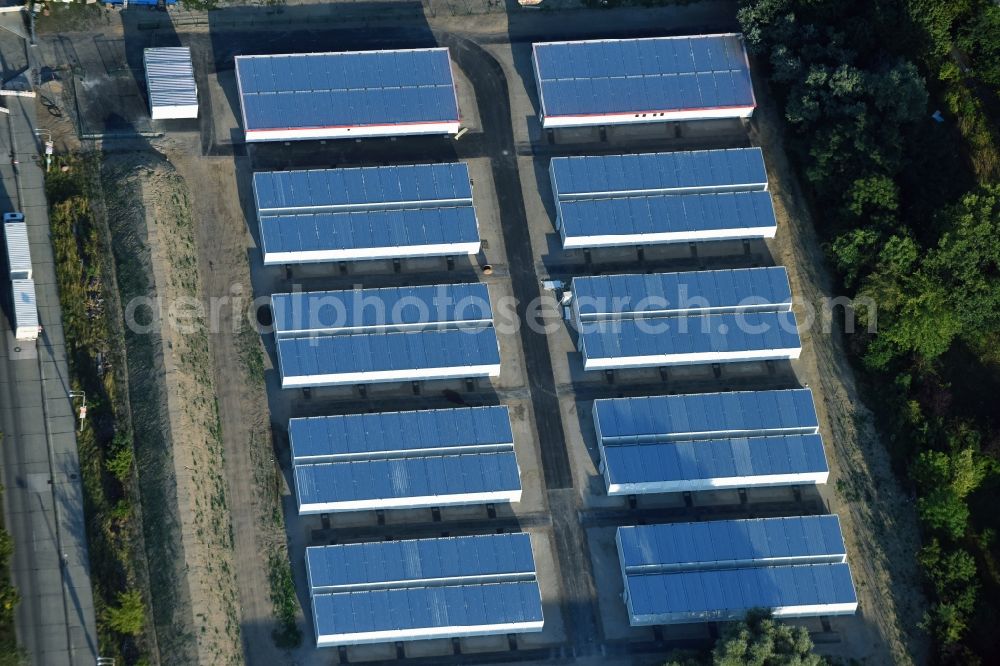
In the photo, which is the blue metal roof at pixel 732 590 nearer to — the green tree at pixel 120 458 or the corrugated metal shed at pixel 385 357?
the corrugated metal shed at pixel 385 357

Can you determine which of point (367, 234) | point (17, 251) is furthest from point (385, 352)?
point (17, 251)

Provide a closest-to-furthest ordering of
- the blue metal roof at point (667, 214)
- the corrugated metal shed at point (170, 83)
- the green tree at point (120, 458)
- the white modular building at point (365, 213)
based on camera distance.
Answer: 1. the green tree at point (120, 458)
2. the white modular building at point (365, 213)
3. the blue metal roof at point (667, 214)
4. the corrugated metal shed at point (170, 83)

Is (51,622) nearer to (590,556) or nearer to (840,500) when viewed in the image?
(590,556)

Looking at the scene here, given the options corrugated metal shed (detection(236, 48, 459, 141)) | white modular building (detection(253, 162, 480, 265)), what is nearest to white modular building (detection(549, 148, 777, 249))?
white modular building (detection(253, 162, 480, 265))

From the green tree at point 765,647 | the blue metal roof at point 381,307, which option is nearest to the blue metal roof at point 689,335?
the blue metal roof at point 381,307

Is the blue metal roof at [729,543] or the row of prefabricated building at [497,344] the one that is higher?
the row of prefabricated building at [497,344]

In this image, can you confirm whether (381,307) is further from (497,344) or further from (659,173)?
(659,173)

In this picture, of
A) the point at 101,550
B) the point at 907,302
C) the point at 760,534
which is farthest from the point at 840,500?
the point at 101,550
